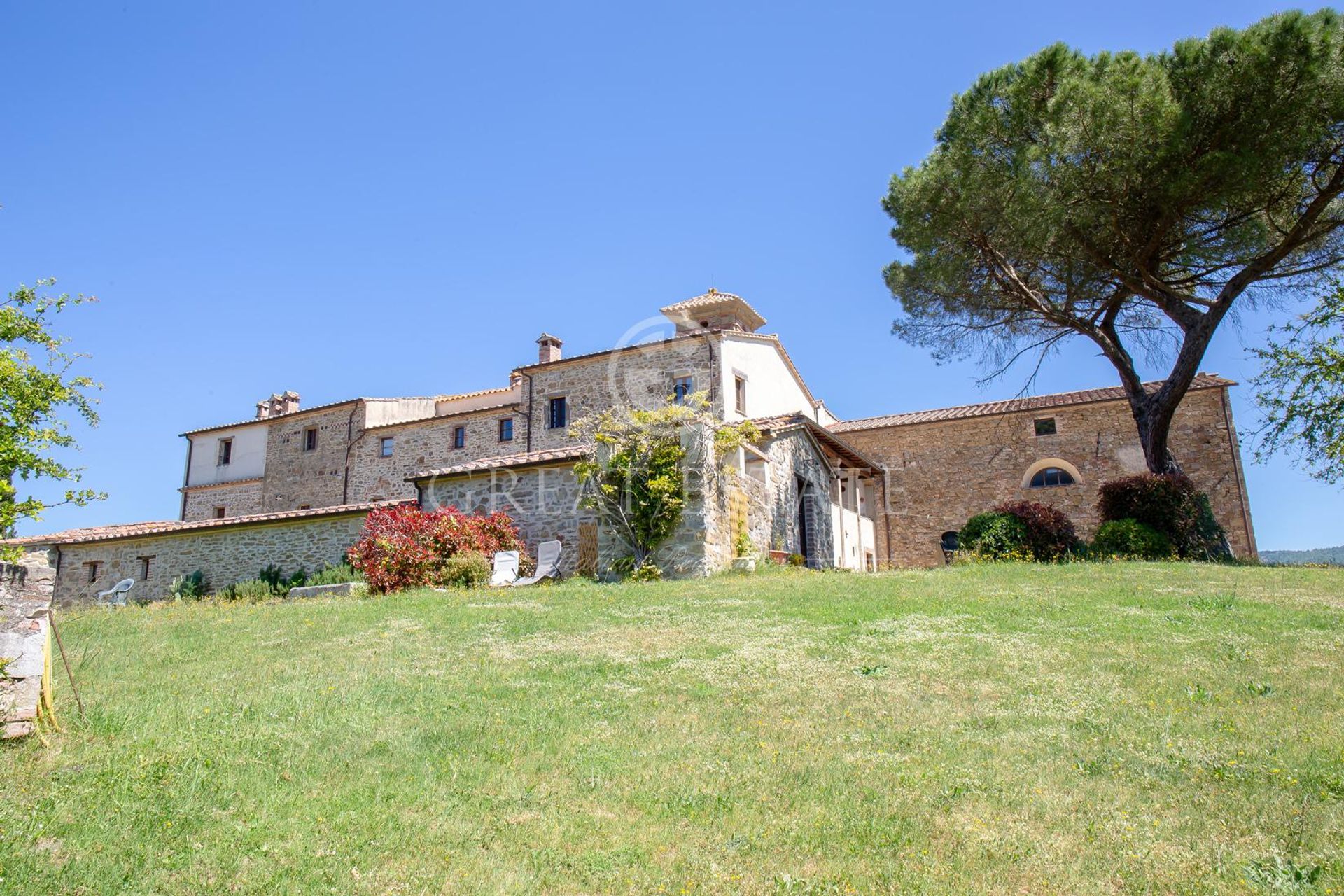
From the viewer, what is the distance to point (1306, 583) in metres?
12.0

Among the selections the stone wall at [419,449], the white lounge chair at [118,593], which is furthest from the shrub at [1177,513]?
the white lounge chair at [118,593]

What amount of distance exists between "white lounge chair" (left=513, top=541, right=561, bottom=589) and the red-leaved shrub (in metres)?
0.31

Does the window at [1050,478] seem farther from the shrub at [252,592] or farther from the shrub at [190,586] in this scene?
the shrub at [190,586]

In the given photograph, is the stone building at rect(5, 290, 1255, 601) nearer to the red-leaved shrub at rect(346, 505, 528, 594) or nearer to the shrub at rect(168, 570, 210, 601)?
the shrub at rect(168, 570, 210, 601)

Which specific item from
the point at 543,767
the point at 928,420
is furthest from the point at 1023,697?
the point at 928,420

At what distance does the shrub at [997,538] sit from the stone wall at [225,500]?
26.8m

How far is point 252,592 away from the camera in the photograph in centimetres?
1798

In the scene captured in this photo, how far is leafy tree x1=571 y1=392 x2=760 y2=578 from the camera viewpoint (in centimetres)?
1504

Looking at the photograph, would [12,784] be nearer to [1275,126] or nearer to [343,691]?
[343,691]

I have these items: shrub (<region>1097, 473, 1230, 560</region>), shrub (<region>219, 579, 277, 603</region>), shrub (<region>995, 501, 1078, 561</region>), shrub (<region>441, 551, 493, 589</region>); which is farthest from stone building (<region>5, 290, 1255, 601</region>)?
shrub (<region>1097, 473, 1230, 560</region>)

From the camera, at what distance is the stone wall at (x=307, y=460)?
3180 cm

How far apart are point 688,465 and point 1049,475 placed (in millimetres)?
14934

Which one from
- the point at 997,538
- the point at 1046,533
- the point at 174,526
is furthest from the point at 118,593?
the point at 1046,533

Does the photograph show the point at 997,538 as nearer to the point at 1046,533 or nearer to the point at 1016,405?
the point at 1046,533
